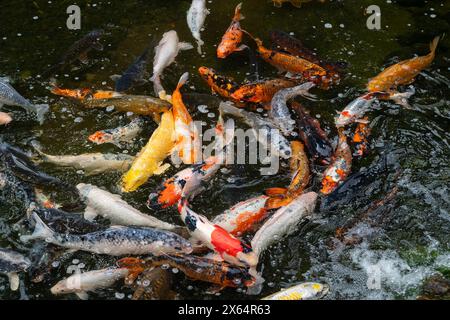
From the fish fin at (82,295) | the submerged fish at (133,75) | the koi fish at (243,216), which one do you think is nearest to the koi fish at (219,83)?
the submerged fish at (133,75)

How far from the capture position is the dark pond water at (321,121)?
4508 mm

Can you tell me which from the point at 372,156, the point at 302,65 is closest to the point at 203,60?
the point at 302,65

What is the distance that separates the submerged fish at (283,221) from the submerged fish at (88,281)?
3.60ft

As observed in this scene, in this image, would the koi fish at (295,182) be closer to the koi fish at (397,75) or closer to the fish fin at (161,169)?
Result: the fish fin at (161,169)

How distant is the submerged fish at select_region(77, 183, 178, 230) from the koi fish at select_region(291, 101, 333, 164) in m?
1.52

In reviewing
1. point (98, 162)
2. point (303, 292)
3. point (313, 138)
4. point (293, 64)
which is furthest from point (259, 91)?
point (303, 292)

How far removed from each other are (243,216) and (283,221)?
0.34 metres

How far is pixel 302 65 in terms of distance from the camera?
20.0 feet

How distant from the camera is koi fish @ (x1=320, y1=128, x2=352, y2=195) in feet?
16.2

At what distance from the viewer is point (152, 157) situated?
5.19m

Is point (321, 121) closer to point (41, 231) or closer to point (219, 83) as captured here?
point (219, 83)
